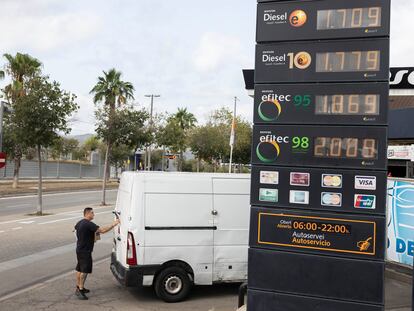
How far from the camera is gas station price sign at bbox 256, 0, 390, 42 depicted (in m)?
4.96

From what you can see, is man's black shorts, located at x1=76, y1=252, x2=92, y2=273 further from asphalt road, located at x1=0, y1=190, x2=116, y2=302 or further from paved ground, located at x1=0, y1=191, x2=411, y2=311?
asphalt road, located at x1=0, y1=190, x2=116, y2=302

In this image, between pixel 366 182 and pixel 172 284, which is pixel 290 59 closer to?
pixel 366 182

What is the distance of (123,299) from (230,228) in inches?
86.2

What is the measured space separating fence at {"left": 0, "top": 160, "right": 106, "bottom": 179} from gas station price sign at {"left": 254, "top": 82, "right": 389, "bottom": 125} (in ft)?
162

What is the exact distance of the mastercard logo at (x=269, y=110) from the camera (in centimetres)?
530

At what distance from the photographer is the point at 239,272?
8750mm

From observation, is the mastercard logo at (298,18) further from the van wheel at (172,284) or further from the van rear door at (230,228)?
the van wheel at (172,284)

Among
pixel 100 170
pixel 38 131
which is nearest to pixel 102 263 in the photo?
pixel 38 131

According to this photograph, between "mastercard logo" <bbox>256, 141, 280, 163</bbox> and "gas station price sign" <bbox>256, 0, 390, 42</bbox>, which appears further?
"mastercard logo" <bbox>256, 141, 280, 163</bbox>

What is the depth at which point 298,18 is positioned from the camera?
207 inches

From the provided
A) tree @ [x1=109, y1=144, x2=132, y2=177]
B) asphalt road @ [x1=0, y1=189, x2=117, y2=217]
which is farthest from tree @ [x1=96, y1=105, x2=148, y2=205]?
tree @ [x1=109, y1=144, x2=132, y2=177]

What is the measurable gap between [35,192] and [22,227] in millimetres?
17826

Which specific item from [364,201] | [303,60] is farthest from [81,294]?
[303,60]

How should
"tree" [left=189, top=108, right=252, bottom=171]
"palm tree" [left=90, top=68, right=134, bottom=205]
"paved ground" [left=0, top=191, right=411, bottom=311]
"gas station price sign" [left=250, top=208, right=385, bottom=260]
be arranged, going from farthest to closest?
"tree" [left=189, top=108, right=252, bottom=171] < "palm tree" [left=90, top=68, right=134, bottom=205] < "paved ground" [left=0, top=191, right=411, bottom=311] < "gas station price sign" [left=250, top=208, right=385, bottom=260]
